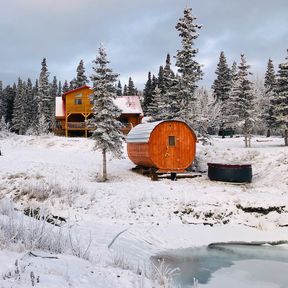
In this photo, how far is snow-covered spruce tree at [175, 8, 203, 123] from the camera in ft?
95.3

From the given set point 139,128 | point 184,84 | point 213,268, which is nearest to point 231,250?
point 213,268

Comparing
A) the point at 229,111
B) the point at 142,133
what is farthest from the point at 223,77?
the point at 142,133

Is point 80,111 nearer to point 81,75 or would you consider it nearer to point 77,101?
point 77,101

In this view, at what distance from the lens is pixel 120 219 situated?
1593 centimetres

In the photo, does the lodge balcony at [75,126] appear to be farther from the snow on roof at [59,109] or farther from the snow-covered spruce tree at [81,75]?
the snow-covered spruce tree at [81,75]

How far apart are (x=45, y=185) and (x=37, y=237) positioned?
540 inches

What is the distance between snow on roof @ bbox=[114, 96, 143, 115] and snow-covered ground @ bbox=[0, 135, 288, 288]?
90.3ft

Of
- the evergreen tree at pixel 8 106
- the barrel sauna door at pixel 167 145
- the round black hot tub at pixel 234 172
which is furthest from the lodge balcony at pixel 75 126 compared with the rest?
the evergreen tree at pixel 8 106

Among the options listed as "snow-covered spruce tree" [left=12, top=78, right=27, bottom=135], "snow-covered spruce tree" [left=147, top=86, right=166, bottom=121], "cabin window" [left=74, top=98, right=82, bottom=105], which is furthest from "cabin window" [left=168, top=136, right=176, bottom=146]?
"snow-covered spruce tree" [left=12, top=78, right=27, bottom=135]

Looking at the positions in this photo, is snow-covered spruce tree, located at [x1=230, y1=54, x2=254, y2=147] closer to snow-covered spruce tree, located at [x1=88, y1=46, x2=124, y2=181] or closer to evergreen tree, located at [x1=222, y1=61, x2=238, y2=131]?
evergreen tree, located at [x1=222, y1=61, x2=238, y2=131]

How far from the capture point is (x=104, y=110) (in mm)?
22734

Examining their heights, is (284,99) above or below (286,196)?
above

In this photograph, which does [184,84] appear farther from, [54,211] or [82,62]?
[82,62]

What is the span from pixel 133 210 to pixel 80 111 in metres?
36.5
